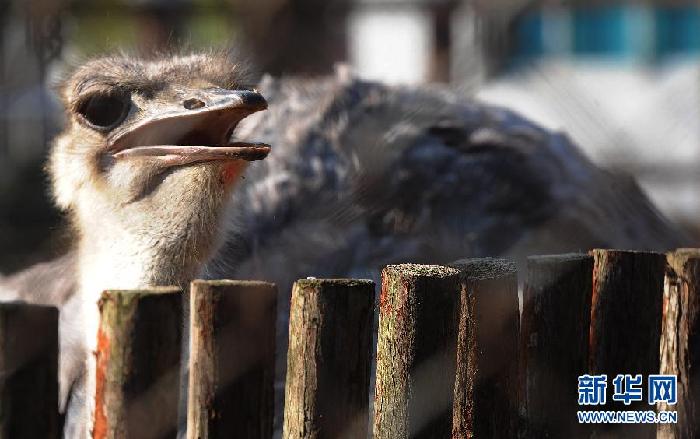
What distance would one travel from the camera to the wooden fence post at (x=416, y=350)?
1.62 m

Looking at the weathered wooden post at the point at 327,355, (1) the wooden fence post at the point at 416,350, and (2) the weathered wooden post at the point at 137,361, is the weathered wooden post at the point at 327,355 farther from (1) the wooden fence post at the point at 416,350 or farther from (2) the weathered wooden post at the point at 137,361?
(2) the weathered wooden post at the point at 137,361

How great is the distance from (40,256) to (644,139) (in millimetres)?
2502

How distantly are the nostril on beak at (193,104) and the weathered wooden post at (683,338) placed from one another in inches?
32.2

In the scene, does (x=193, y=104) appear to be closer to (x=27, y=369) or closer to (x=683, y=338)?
(x=27, y=369)

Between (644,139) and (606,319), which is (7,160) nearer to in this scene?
(644,139)

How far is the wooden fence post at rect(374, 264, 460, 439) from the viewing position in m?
1.62

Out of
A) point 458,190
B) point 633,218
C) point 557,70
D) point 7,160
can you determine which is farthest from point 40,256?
point 557,70

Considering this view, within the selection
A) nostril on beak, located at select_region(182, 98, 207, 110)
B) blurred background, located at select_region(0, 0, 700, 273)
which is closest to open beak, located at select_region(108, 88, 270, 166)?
nostril on beak, located at select_region(182, 98, 207, 110)

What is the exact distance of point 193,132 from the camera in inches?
88.3

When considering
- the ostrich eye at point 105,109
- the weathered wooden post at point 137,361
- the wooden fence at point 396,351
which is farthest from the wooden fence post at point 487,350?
the ostrich eye at point 105,109

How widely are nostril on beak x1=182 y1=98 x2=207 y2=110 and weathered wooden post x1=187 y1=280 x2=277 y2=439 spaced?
2.22ft

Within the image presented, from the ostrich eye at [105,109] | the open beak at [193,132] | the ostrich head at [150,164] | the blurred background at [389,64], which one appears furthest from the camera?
the blurred background at [389,64]

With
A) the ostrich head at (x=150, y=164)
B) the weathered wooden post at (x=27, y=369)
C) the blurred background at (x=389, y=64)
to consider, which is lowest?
the weathered wooden post at (x=27, y=369)

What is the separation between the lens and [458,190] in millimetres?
3406
